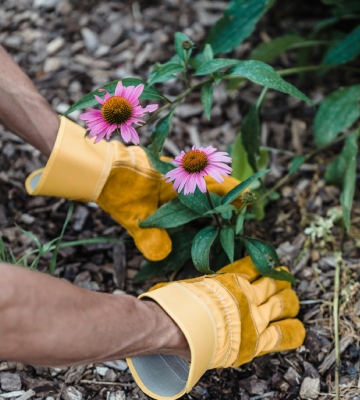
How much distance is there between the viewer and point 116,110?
1.13 metres

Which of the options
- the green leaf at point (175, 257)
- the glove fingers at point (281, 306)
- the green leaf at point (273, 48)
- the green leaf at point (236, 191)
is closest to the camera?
the green leaf at point (236, 191)

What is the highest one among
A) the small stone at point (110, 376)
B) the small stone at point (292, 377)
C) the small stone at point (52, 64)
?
the small stone at point (52, 64)

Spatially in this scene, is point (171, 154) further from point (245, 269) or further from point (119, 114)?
point (119, 114)

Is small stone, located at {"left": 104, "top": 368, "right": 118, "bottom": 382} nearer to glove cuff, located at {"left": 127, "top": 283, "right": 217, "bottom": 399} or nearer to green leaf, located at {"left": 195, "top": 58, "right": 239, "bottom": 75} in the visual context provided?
glove cuff, located at {"left": 127, "top": 283, "right": 217, "bottom": 399}

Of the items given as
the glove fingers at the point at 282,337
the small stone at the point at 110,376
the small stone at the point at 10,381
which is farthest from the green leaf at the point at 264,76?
the small stone at the point at 10,381

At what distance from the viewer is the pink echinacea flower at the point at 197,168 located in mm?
1118

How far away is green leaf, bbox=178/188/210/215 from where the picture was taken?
51.2 inches

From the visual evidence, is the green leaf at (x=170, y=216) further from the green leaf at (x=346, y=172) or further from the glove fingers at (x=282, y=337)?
the green leaf at (x=346, y=172)

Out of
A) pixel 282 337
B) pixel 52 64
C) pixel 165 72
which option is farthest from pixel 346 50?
pixel 52 64

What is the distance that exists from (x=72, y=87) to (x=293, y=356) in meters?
1.18

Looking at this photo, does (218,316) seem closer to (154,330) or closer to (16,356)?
(154,330)

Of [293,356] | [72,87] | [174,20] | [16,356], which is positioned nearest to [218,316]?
[293,356]

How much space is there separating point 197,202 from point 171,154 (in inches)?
21.4

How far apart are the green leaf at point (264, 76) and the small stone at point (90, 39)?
0.93m
